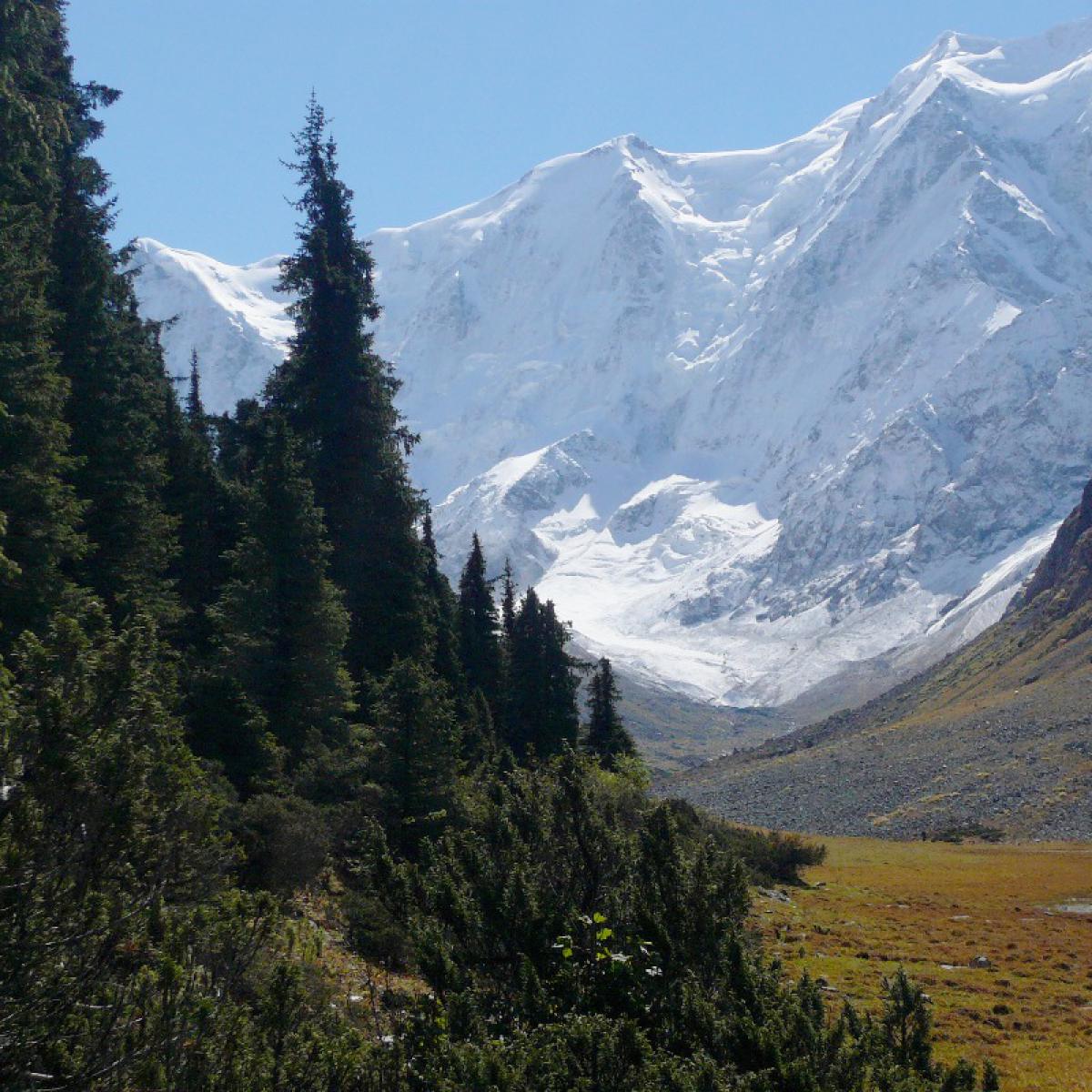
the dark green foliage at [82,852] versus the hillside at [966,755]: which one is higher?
→ the hillside at [966,755]

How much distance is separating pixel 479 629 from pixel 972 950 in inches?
1218

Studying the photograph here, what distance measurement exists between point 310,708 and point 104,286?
578 inches

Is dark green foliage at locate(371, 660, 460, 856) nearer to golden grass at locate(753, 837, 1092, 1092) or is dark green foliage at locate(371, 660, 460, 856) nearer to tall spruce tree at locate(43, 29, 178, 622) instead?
tall spruce tree at locate(43, 29, 178, 622)

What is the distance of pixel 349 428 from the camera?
41.1 m

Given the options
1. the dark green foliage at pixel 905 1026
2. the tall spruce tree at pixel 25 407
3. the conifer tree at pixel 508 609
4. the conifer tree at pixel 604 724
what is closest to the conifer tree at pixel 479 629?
Answer: the conifer tree at pixel 508 609

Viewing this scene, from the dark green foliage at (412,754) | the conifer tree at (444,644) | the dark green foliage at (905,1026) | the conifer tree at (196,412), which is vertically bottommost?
the dark green foliage at (905,1026)

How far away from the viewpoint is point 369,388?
137ft

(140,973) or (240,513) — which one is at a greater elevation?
(240,513)

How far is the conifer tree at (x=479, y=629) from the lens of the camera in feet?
179

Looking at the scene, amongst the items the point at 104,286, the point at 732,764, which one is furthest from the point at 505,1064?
the point at 732,764

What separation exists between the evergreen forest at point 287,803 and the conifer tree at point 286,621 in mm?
97

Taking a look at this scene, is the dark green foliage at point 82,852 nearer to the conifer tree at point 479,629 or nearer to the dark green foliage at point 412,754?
the dark green foliage at point 412,754

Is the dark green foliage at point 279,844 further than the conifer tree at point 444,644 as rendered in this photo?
No

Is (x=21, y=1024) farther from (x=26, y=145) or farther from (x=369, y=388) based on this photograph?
(x=369, y=388)
